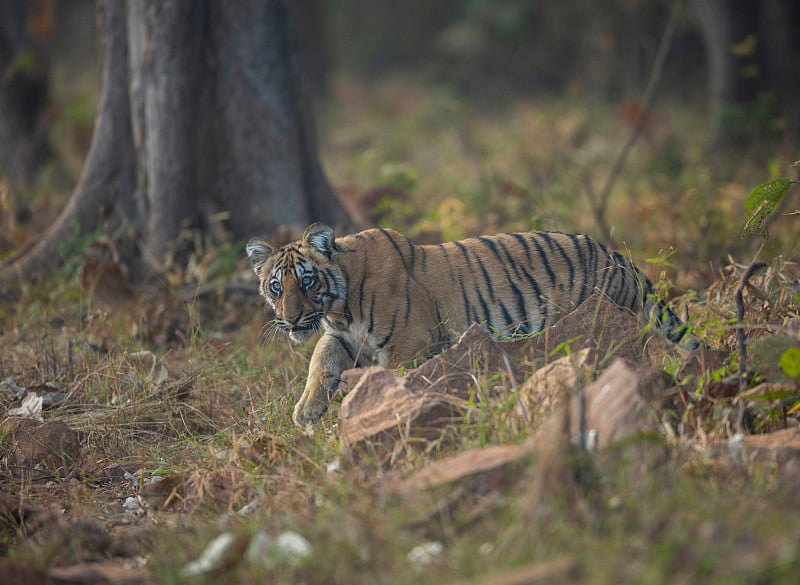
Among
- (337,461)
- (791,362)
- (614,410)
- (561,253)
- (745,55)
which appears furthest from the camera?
(745,55)

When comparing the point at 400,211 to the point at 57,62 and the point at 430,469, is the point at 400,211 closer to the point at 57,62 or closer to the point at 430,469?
the point at 430,469

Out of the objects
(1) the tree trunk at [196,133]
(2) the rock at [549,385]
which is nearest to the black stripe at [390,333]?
(2) the rock at [549,385]

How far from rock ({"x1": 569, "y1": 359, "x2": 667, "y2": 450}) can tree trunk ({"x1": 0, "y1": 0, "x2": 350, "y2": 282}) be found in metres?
3.89

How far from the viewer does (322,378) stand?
4.62m

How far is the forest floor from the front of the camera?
268cm

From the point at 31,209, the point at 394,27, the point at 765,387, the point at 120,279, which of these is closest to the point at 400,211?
the point at 120,279

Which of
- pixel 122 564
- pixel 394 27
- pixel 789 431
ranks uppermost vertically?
pixel 394 27

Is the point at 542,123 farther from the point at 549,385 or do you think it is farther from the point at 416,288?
the point at 549,385

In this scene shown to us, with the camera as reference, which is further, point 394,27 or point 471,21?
point 394,27

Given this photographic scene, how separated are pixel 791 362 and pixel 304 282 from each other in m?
2.41

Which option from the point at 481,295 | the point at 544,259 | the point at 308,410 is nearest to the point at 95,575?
the point at 308,410

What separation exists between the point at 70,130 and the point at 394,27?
1436 cm

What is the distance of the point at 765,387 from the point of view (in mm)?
3510

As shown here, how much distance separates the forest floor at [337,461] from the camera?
2680 mm
